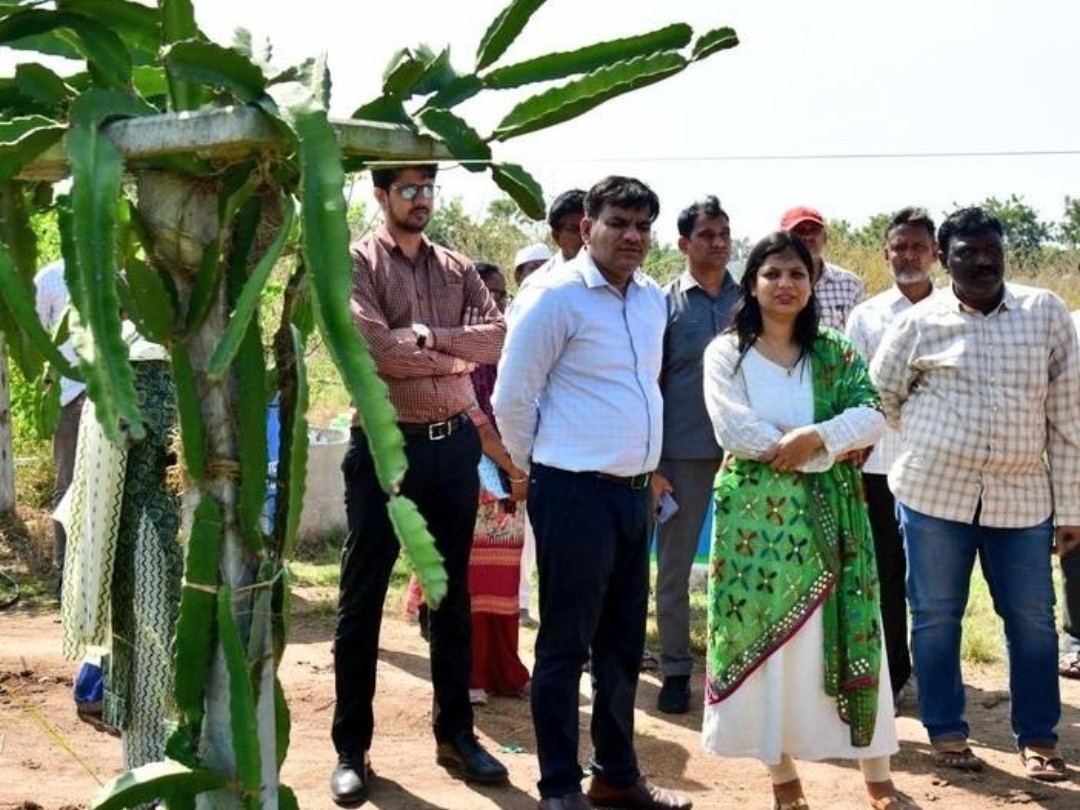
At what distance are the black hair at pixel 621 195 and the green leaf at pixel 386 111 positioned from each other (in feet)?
8.38

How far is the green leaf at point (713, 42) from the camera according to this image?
2697 millimetres

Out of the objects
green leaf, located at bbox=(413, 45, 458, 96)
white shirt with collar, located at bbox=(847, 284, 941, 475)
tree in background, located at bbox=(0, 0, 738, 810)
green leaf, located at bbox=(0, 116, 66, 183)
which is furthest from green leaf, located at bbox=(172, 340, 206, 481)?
white shirt with collar, located at bbox=(847, 284, 941, 475)

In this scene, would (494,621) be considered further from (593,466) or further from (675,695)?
(593,466)

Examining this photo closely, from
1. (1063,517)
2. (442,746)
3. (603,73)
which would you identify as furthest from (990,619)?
(603,73)

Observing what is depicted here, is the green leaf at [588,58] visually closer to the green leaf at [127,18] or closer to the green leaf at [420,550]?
the green leaf at [127,18]

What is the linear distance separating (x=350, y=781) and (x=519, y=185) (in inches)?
122

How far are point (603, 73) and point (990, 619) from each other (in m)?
6.07

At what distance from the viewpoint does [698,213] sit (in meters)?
6.72

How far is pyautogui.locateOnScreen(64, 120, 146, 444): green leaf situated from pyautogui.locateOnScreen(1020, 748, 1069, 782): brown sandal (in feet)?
14.1

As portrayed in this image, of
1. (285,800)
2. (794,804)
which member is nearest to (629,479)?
(794,804)

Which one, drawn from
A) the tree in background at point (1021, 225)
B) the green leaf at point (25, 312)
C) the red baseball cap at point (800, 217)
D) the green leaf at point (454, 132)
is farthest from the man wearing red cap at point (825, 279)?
the tree in background at point (1021, 225)

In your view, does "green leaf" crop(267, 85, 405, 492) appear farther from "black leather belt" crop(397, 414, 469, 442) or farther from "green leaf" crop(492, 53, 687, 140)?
"black leather belt" crop(397, 414, 469, 442)

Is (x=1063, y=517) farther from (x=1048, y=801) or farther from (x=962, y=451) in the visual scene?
(x=1048, y=801)

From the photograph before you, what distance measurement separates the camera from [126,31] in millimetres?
2588
